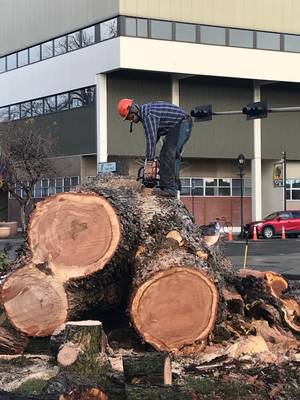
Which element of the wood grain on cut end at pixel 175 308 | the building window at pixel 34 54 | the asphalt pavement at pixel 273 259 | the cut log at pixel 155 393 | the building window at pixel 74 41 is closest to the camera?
the cut log at pixel 155 393

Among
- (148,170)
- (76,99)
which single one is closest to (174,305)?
(148,170)

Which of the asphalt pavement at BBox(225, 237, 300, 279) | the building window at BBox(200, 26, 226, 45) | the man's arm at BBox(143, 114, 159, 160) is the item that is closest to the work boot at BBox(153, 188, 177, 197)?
the man's arm at BBox(143, 114, 159, 160)

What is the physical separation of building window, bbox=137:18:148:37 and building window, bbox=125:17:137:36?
22 centimetres

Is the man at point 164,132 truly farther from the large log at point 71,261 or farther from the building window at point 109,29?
the building window at point 109,29

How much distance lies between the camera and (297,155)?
40656 millimetres

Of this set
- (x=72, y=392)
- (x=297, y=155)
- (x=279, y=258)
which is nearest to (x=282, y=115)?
(x=297, y=155)

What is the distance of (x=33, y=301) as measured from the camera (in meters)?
6.03

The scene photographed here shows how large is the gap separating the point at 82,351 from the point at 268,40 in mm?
34064

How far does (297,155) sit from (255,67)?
7.15 m

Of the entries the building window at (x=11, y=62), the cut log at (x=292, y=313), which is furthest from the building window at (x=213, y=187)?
the cut log at (x=292, y=313)

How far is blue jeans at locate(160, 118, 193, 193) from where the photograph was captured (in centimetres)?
718

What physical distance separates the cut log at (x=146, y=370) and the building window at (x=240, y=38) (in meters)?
32.9

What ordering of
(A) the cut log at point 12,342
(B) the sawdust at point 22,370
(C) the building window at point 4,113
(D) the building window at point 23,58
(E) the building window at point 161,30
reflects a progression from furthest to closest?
(C) the building window at point 4,113
(D) the building window at point 23,58
(E) the building window at point 161,30
(A) the cut log at point 12,342
(B) the sawdust at point 22,370

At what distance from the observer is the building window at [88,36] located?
3546cm
